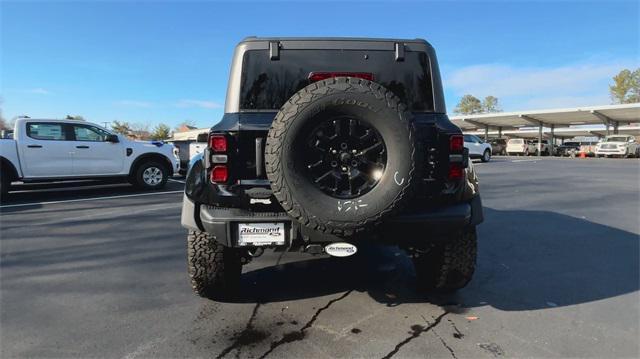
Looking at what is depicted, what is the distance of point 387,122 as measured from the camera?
241 centimetres

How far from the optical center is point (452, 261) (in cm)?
309

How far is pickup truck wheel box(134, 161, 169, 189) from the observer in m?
10.0

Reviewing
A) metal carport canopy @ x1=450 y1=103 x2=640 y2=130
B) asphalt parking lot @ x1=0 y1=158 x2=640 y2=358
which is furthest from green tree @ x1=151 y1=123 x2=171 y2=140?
asphalt parking lot @ x1=0 y1=158 x2=640 y2=358

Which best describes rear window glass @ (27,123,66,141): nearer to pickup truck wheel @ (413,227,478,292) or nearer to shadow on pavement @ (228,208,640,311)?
shadow on pavement @ (228,208,640,311)

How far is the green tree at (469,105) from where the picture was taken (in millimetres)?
81688

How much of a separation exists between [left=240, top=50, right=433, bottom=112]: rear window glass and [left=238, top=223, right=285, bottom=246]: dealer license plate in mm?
926

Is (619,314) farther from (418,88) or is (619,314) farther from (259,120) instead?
(259,120)

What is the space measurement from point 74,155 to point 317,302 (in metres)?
8.41

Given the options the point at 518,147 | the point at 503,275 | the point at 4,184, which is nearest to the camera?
the point at 503,275

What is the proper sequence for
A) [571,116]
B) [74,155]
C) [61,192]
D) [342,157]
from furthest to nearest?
[571,116], [61,192], [74,155], [342,157]

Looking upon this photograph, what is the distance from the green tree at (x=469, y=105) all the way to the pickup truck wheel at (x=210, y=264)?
8528 cm

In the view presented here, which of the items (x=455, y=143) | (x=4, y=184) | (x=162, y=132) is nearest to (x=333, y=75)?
(x=455, y=143)

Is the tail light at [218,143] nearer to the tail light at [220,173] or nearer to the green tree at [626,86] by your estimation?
the tail light at [220,173]

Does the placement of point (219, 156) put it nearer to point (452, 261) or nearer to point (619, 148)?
point (452, 261)
